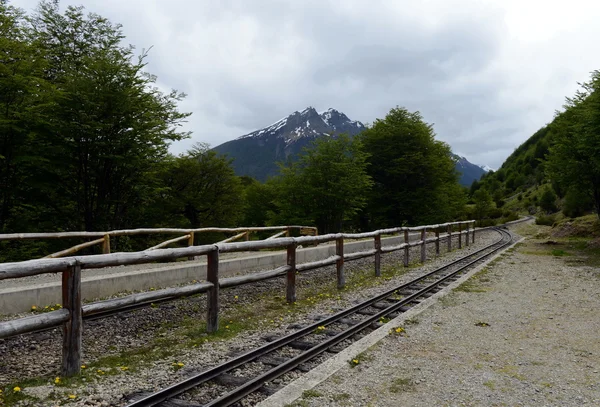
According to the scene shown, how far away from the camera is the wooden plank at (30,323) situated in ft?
11.2

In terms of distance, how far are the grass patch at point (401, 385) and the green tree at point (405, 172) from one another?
27.4 meters

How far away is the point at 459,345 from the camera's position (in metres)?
5.42

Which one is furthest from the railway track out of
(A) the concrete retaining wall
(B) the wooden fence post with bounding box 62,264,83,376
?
(A) the concrete retaining wall

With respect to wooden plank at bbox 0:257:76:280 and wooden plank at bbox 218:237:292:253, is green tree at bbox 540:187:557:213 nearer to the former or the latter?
wooden plank at bbox 218:237:292:253

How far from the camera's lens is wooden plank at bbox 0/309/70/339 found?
3.40m

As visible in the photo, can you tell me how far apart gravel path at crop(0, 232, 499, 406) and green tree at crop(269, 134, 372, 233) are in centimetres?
1749

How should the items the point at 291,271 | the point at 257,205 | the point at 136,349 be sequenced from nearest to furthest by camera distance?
the point at 136,349 < the point at 291,271 < the point at 257,205

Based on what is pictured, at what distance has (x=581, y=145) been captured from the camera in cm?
1823

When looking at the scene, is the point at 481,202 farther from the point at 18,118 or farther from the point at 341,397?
the point at 341,397

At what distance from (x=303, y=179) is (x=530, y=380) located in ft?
75.9

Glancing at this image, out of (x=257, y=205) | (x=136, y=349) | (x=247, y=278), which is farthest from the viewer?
(x=257, y=205)

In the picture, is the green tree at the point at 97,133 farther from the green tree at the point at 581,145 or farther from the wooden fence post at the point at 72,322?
the green tree at the point at 581,145

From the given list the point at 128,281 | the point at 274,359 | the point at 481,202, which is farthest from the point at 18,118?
the point at 481,202

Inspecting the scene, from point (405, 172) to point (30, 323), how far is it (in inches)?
1177
